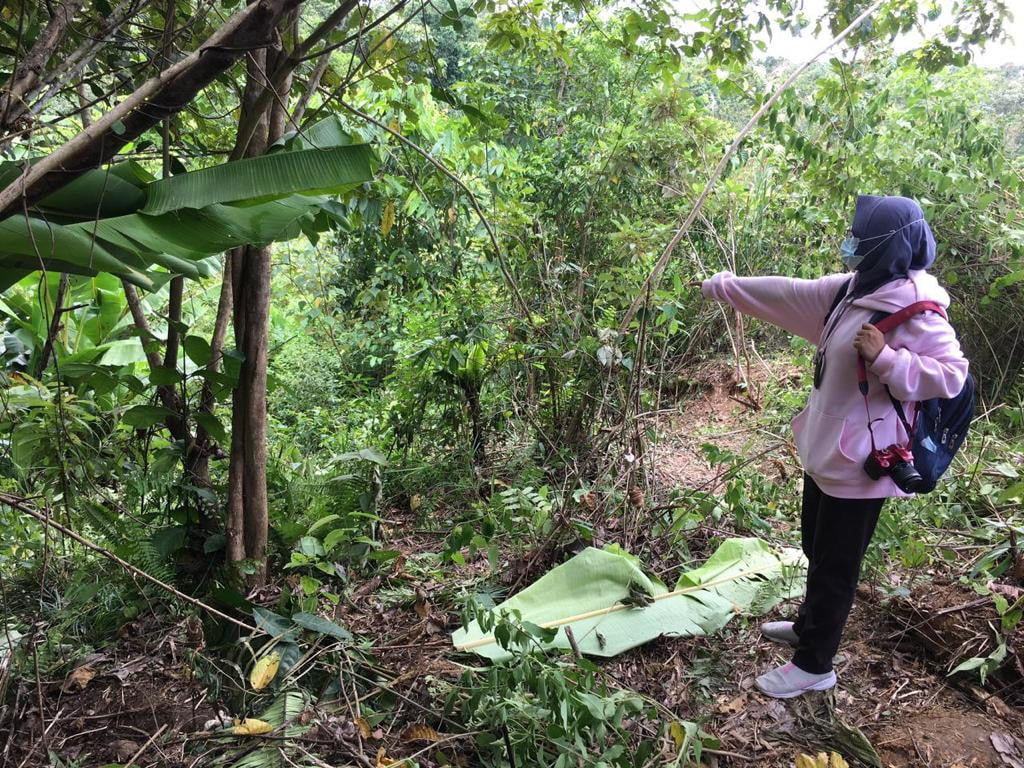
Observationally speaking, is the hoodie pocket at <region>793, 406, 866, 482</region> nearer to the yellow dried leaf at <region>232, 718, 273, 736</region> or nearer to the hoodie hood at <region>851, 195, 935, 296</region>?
the hoodie hood at <region>851, 195, 935, 296</region>

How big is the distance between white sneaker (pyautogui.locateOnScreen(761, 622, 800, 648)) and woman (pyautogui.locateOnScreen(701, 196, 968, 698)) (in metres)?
0.12

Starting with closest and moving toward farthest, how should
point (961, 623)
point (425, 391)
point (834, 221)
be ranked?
point (961, 623), point (425, 391), point (834, 221)

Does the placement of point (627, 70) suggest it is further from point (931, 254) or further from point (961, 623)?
point (961, 623)

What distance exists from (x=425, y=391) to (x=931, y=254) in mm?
2428

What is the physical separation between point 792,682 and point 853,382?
1.03 metres

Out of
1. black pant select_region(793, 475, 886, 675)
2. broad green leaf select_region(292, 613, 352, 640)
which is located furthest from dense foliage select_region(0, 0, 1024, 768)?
black pant select_region(793, 475, 886, 675)

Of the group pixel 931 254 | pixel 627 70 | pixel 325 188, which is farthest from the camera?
pixel 627 70

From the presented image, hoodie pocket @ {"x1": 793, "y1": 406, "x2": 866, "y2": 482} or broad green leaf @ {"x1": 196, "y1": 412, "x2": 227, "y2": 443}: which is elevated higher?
broad green leaf @ {"x1": 196, "y1": 412, "x2": 227, "y2": 443}

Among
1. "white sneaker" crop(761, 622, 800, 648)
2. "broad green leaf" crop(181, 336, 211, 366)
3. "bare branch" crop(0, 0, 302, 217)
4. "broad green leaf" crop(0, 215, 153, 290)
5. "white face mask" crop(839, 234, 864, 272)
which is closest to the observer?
"bare branch" crop(0, 0, 302, 217)

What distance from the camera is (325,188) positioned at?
1729 mm

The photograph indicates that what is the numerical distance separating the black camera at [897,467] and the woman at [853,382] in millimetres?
31

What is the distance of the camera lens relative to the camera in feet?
5.91

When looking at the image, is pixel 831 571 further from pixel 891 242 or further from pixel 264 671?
pixel 264 671

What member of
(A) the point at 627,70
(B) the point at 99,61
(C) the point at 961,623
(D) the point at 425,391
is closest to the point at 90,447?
(B) the point at 99,61
